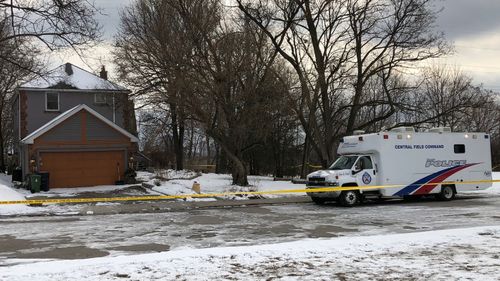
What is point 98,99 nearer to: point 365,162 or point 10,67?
point 10,67

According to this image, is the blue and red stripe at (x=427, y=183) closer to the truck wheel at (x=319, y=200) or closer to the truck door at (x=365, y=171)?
the truck door at (x=365, y=171)

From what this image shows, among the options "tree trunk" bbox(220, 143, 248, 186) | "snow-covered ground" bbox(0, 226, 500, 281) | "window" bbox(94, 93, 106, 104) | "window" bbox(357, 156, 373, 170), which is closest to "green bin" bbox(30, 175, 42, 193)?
"window" bbox(94, 93, 106, 104)

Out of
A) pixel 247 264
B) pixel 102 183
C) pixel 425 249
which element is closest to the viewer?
pixel 247 264

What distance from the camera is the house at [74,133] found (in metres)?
29.1

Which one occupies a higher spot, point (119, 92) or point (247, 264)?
point (119, 92)

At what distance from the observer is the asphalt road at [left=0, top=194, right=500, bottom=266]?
1113 cm

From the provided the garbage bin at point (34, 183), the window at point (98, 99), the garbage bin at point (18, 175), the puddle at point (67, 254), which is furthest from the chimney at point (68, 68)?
the puddle at point (67, 254)

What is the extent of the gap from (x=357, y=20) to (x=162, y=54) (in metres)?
12.2

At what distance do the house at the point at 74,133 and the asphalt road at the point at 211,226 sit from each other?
1145 cm

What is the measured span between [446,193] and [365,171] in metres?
4.36

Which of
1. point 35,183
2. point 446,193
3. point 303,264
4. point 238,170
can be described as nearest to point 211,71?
point 238,170

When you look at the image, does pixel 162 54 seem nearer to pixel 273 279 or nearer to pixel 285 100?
pixel 285 100

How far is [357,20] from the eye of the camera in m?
30.0

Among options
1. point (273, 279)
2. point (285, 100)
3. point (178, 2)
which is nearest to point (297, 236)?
point (273, 279)
